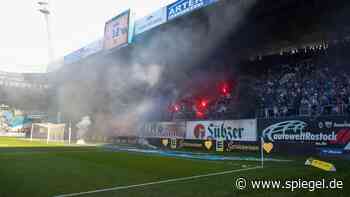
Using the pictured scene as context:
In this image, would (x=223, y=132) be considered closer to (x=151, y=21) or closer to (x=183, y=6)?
(x=183, y=6)

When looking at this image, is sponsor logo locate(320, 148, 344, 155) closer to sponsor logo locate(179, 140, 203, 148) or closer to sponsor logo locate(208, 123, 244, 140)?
sponsor logo locate(208, 123, 244, 140)

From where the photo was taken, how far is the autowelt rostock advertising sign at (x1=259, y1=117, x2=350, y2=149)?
45.2 ft

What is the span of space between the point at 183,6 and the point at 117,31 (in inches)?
269

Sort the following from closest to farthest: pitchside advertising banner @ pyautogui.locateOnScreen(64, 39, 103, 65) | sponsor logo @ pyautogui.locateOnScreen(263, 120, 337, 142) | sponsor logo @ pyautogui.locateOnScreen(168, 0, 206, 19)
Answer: sponsor logo @ pyautogui.locateOnScreen(263, 120, 337, 142)
sponsor logo @ pyautogui.locateOnScreen(168, 0, 206, 19)
pitchside advertising banner @ pyautogui.locateOnScreen(64, 39, 103, 65)

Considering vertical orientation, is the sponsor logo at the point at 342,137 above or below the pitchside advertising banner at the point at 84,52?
below

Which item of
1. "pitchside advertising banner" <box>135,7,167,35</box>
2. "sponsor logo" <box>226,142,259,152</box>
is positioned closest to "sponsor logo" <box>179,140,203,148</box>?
"sponsor logo" <box>226,142,259,152</box>

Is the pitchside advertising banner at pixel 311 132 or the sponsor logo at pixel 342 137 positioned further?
the pitchside advertising banner at pixel 311 132

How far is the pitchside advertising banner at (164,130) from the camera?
72.1 ft

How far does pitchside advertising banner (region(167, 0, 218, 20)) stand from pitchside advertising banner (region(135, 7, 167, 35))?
23.4 inches

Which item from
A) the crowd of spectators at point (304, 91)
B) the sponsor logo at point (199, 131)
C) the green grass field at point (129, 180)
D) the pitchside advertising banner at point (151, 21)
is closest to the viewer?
the green grass field at point (129, 180)

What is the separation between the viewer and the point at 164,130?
76.3 ft

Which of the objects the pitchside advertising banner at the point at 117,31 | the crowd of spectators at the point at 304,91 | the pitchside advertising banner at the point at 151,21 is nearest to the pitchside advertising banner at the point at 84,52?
the pitchside advertising banner at the point at 117,31

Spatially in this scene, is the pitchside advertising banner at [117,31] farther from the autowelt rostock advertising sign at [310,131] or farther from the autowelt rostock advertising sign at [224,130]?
the autowelt rostock advertising sign at [310,131]

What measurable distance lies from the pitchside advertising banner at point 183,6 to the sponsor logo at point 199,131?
7218mm
